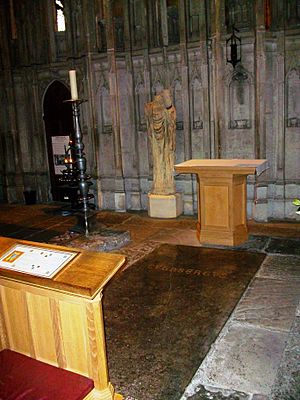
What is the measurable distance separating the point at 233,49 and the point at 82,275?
6.31 metres

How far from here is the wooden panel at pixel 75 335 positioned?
2.27 m

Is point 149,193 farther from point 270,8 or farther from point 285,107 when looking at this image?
point 270,8

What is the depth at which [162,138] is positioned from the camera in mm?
7840

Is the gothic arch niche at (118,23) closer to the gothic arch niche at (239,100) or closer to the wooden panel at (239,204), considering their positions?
the gothic arch niche at (239,100)

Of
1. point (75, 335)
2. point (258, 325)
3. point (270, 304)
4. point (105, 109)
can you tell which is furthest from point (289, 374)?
point (105, 109)

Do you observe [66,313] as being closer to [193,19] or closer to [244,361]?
[244,361]

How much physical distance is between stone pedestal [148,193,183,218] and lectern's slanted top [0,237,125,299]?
561 centimetres

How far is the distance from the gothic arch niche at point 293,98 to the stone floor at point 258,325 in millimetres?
1961

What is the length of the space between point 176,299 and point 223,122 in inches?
182

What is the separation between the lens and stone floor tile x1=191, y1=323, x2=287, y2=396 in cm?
283

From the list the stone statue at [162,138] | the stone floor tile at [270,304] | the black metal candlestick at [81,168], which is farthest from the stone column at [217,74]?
the stone floor tile at [270,304]

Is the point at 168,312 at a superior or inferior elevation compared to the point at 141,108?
inferior

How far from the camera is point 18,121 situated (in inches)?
403

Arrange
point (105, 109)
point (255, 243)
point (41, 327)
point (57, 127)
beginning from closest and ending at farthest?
point (41, 327) → point (255, 243) → point (105, 109) → point (57, 127)
